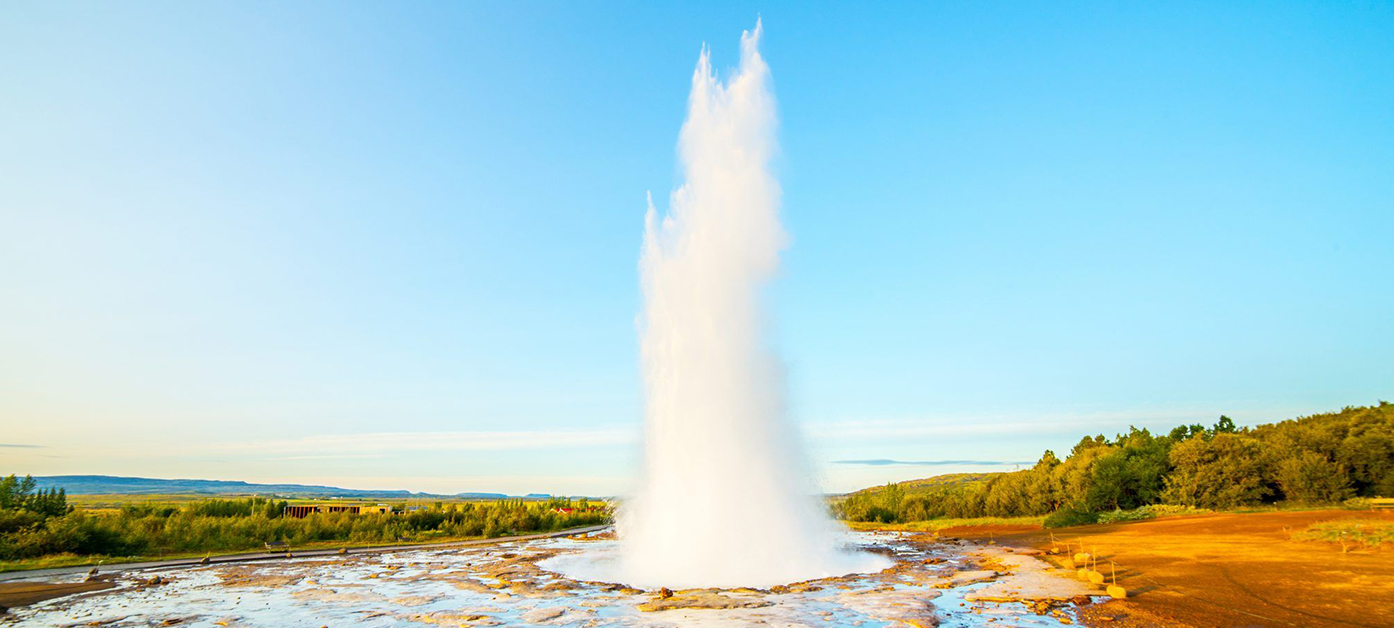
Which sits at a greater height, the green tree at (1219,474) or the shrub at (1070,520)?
the green tree at (1219,474)

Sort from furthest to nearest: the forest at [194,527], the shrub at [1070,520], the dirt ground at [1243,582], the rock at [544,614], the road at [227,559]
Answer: the shrub at [1070,520] → the forest at [194,527] → the road at [227,559] → the rock at [544,614] → the dirt ground at [1243,582]

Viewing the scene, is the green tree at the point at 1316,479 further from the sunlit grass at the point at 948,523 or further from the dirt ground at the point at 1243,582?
the sunlit grass at the point at 948,523

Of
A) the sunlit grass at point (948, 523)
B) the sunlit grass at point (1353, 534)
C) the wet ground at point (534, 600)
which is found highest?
the sunlit grass at point (1353, 534)

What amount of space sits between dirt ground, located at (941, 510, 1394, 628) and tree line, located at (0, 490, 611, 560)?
110 ft

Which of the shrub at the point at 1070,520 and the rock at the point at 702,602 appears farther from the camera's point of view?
the shrub at the point at 1070,520

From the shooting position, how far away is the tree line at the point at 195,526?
1016 inches

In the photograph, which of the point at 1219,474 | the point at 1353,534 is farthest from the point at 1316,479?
the point at 1353,534

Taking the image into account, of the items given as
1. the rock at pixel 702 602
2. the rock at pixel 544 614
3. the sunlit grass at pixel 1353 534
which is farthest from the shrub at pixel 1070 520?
the rock at pixel 544 614

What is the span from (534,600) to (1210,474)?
45.2m

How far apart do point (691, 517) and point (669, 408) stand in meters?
3.76

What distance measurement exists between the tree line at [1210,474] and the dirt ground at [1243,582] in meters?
13.5

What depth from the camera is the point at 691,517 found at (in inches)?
806

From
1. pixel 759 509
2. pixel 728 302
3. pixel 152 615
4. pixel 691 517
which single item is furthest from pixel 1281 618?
pixel 152 615

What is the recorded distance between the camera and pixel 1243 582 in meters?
15.7
